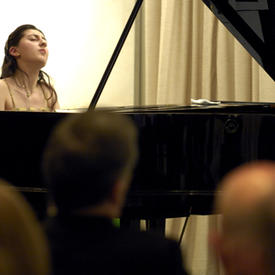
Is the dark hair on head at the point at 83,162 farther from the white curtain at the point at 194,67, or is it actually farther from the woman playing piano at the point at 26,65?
the white curtain at the point at 194,67

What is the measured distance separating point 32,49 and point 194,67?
119 cm

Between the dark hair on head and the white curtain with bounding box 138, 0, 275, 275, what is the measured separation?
3.67 meters

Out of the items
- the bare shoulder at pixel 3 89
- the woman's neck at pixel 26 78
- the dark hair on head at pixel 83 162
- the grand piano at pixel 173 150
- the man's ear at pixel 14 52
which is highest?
the man's ear at pixel 14 52

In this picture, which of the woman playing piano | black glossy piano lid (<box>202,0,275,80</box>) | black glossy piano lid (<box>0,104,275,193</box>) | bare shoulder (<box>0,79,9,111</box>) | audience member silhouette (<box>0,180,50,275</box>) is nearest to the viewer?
audience member silhouette (<box>0,180,50,275</box>)

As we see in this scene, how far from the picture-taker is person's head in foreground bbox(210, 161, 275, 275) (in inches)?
38.4

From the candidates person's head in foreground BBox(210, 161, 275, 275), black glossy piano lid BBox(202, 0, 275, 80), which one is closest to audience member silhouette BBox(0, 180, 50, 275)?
person's head in foreground BBox(210, 161, 275, 275)

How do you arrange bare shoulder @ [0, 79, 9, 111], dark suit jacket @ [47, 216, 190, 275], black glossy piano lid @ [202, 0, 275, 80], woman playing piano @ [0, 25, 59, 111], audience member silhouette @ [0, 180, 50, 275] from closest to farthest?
1. audience member silhouette @ [0, 180, 50, 275]
2. dark suit jacket @ [47, 216, 190, 275]
3. black glossy piano lid @ [202, 0, 275, 80]
4. bare shoulder @ [0, 79, 9, 111]
5. woman playing piano @ [0, 25, 59, 111]

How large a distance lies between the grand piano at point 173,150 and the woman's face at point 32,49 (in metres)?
1.27

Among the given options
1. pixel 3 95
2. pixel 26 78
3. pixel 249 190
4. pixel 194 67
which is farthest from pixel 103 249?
pixel 194 67

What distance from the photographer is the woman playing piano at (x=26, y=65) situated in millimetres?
4480

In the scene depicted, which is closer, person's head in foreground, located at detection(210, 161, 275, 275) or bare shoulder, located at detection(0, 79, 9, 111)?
person's head in foreground, located at detection(210, 161, 275, 275)

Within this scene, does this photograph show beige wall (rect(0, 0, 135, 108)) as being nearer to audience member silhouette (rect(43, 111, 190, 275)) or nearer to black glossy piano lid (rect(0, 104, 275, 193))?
black glossy piano lid (rect(0, 104, 275, 193))

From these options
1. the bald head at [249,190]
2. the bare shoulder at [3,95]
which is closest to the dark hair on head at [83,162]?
the bald head at [249,190]

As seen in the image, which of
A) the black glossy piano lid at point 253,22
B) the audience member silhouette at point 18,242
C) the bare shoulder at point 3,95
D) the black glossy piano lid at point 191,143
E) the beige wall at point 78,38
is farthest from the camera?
the beige wall at point 78,38
